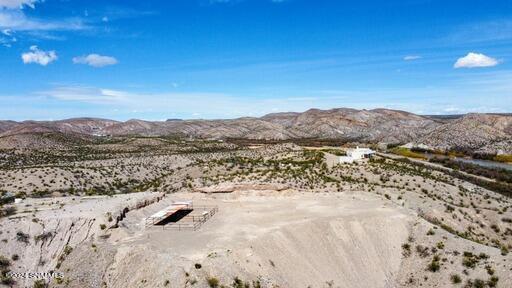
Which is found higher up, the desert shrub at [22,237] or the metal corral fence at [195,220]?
the desert shrub at [22,237]

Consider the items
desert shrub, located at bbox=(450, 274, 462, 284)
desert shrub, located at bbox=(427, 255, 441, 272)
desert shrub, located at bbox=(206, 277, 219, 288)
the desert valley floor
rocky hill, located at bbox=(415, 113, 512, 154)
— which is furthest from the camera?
rocky hill, located at bbox=(415, 113, 512, 154)

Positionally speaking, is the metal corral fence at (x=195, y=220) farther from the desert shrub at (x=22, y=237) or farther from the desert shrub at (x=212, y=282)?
the desert shrub at (x=22, y=237)

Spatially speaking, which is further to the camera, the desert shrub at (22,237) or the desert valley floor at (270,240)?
the desert shrub at (22,237)

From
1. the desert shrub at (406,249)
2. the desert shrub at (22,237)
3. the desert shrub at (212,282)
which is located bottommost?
the desert shrub at (406,249)

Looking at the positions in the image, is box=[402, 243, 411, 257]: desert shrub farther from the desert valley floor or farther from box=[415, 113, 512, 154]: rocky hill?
box=[415, 113, 512, 154]: rocky hill

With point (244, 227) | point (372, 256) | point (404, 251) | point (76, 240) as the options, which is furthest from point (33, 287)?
point (404, 251)

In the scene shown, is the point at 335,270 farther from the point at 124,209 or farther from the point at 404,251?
the point at 124,209

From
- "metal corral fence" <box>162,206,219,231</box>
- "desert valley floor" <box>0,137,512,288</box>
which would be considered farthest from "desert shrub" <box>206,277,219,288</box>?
"metal corral fence" <box>162,206,219,231</box>

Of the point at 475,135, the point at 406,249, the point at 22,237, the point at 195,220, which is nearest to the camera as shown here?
the point at 22,237

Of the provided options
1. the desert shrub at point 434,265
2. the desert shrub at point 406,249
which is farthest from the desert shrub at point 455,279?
the desert shrub at point 406,249

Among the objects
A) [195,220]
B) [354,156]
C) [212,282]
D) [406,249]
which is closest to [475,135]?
[354,156]

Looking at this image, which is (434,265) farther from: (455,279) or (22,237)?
(22,237)
